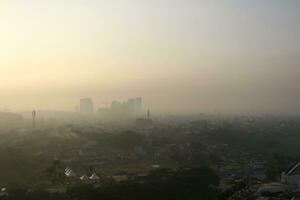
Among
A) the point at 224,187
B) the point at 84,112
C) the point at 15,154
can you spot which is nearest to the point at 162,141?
the point at 15,154

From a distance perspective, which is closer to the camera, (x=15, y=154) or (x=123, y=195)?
(x=123, y=195)

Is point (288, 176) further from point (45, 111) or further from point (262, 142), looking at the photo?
point (45, 111)

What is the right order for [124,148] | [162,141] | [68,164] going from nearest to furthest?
1. [68,164]
2. [124,148]
3. [162,141]

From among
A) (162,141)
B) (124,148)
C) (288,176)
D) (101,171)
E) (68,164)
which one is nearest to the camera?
(288,176)

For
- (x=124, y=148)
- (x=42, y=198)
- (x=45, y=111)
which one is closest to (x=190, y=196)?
(x=42, y=198)

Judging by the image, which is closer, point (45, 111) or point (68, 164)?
point (68, 164)

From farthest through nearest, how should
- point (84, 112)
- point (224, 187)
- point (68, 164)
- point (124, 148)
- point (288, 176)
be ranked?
1. point (84, 112)
2. point (124, 148)
3. point (68, 164)
4. point (224, 187)
5. point (288, 176)

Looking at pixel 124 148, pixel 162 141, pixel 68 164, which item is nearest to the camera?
pixel 68 164

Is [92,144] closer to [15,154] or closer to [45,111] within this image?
[15,154]
